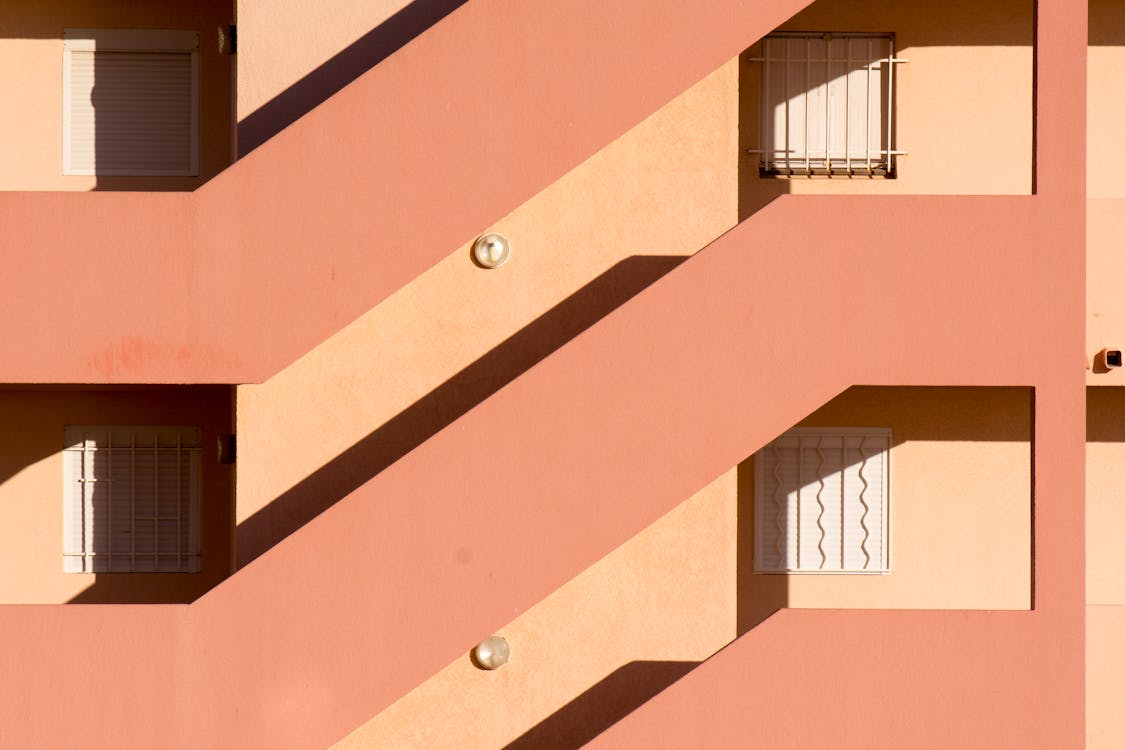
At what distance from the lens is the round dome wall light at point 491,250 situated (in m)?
6.76

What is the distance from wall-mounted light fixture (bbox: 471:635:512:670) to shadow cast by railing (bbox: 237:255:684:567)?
1187 mm

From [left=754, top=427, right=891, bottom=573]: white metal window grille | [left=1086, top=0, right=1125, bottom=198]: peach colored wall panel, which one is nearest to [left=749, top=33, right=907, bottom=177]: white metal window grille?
[left=1086, top=0, right=1125, bottom=198]: peach colored wall panel

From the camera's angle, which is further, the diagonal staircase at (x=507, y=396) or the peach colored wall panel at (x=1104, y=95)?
the peach colored wall panel at (x=1104, y=95)

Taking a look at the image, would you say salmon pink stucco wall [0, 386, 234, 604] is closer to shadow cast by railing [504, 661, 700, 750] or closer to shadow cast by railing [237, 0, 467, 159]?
shadow cast by railing [237, 0, 467, 159]

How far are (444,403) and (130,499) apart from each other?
9.77 feet

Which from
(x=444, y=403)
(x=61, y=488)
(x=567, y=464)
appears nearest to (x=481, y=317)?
(x=444, y=403)

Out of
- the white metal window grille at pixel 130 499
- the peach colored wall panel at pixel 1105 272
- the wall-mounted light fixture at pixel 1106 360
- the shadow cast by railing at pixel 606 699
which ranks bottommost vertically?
the shadow cast by railing at pixel 606 699

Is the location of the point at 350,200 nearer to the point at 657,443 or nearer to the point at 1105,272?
the point at 657,443

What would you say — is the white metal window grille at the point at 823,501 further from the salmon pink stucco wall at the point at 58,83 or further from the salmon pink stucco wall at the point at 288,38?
the salmon pink stucco wall at the point at 58,83

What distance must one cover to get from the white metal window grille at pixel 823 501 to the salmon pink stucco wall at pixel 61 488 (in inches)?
151

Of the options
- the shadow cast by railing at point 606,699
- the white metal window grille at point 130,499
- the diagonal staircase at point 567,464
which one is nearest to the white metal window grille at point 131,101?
the white metal window grille at point 130,499

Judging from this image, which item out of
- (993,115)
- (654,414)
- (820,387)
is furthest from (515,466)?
(993,115)

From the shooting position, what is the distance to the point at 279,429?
6.72 m

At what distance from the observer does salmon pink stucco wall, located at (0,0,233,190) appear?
27.1 feet
